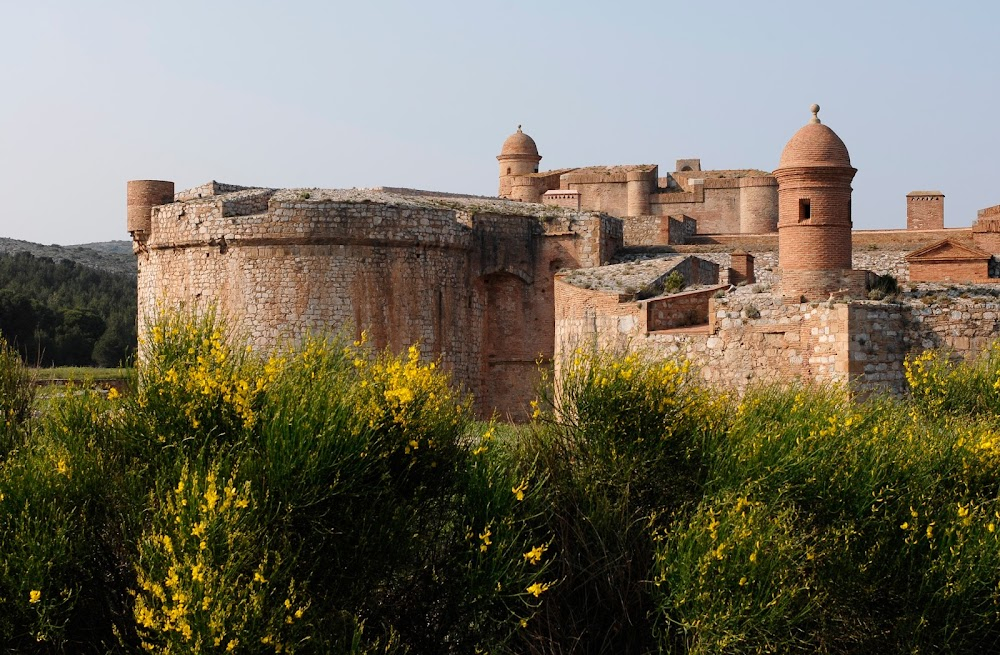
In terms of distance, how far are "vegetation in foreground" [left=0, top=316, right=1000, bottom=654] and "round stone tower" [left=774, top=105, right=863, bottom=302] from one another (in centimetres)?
529

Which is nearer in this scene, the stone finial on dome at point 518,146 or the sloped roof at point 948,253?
the sloped roof at point 948,253

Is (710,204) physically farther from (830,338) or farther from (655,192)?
(830,338)

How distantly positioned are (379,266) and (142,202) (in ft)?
17.3

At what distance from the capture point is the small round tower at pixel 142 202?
2262 centimetres

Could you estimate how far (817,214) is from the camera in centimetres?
1581

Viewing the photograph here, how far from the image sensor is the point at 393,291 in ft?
67.7

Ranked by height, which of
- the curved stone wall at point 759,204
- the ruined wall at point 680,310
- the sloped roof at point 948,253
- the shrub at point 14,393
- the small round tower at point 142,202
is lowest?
the shrub at point 14,393

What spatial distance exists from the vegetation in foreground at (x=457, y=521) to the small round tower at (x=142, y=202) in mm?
12385

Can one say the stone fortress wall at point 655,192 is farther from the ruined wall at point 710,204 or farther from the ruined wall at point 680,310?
the ruined wall at point 680,310

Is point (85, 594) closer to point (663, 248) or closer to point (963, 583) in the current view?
point (963, 583)

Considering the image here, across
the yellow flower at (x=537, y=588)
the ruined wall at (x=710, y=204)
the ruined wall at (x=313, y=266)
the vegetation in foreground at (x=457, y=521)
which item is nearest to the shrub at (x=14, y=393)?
the vegetation in foreground at (x=457, y=521)

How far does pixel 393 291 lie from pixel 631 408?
35.6 feet

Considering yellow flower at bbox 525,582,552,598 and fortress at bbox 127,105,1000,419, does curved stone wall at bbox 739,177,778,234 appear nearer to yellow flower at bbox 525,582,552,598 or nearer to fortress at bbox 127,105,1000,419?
fortress at bbox 127,105,1000,419

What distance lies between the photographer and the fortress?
1435cm
